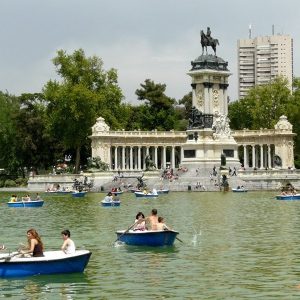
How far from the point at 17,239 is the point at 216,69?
72474 millimetres

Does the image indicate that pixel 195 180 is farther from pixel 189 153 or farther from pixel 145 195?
pixel 145 195

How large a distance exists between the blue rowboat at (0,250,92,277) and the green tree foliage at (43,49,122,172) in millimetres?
83353

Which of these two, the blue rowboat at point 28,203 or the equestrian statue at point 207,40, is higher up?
the equestrian statue at point 207,40

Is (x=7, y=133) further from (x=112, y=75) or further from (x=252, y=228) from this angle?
(x=252, y=228)

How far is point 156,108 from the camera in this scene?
5413 inches

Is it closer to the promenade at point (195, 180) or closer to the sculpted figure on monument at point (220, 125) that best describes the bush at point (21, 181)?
the promenade at point (195, 180)

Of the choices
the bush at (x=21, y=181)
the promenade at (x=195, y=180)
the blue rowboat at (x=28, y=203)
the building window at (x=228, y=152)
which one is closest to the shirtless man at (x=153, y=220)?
the blue rowboat at (x=28, y=203)

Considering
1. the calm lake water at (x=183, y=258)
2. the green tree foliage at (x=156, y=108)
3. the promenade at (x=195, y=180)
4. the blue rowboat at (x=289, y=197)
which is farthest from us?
the green tree foliage at (x=156, y=108)

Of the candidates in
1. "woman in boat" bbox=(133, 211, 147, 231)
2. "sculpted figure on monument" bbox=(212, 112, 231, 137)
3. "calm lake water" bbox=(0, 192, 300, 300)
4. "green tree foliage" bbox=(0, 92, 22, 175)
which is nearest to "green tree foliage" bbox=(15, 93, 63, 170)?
"green tree foliage" bbox=(0, 92, 22, 175)

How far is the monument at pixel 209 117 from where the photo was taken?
106 m

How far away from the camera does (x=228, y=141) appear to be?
108188mm

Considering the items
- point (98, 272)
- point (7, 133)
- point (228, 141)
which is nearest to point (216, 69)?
point (228, 141)

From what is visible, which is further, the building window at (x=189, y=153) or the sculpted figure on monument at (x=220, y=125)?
the sculpted figure on monument at (x=220, y=125)

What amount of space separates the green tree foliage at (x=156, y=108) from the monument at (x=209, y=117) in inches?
994
